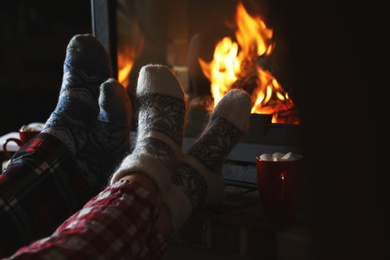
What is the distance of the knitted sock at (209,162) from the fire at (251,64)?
115mm

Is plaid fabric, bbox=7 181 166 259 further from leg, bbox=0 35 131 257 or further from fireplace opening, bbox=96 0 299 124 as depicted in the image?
fireplace opening, bbox=96 0 299 124

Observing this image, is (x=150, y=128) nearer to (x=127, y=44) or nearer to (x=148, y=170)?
(x=148, y=170)

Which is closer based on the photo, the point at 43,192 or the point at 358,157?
the point at 358,157

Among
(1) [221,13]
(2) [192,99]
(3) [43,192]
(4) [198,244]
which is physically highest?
(1) [221,13]

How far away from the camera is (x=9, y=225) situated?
0.72 m

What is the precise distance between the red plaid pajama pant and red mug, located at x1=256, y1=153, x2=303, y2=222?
9.3 inches

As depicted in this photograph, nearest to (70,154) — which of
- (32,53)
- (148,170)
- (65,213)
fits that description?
(65,213)

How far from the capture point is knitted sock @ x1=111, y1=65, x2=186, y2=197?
0.72 meters

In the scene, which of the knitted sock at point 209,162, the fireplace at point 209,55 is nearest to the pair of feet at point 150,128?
the knitted sock at point 209,162

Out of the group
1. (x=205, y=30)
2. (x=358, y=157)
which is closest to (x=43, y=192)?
(x=205, y=30)

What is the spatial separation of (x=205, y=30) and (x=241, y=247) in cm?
57

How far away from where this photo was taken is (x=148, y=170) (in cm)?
71

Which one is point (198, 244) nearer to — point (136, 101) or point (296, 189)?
point (296, 189)

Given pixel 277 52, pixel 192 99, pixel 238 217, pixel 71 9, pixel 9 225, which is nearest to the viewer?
pixel 9 225
